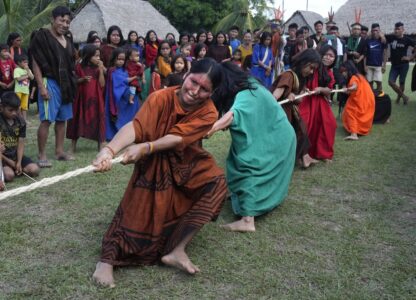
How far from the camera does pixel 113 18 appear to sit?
18.9 meters

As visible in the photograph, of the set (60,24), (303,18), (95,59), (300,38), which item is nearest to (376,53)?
(300,38)

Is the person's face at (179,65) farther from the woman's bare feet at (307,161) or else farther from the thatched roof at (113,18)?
the thatched roof at (113,18)

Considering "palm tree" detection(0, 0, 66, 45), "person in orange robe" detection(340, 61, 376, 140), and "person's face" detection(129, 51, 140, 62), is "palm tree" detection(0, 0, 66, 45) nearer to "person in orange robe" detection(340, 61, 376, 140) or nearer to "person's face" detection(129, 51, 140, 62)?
"person's face" detection(129, 51, 140, 62)

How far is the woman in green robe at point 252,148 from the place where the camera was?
3.78m

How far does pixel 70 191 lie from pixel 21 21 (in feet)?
30.1

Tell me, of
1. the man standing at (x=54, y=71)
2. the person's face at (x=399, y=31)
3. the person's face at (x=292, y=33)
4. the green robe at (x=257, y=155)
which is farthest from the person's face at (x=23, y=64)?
the person's face at (x=399, y=31)

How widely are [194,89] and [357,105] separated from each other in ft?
18.0

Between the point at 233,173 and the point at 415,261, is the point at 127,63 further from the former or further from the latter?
the point at 415,261

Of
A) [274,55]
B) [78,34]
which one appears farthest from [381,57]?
[78,34]

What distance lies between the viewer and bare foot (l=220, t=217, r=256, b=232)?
3.63 m

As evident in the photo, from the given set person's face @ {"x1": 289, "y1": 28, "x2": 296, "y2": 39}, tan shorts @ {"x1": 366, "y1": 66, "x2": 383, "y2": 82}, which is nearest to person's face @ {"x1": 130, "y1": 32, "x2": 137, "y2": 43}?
person's face @ {"x1": 289, "y1": 28, "x2": 296, "y2": 39}

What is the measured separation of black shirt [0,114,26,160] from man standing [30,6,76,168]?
1.46ft

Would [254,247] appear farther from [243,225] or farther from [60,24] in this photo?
[60,24]

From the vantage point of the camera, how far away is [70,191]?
14.7 feet
